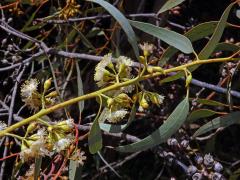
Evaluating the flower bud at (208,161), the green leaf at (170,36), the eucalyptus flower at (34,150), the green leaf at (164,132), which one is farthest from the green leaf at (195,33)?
the eucalyptus flower at (34,150)

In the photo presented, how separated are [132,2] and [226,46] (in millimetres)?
1041

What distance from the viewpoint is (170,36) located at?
1.55 m

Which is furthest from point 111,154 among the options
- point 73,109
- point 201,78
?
point 201,78

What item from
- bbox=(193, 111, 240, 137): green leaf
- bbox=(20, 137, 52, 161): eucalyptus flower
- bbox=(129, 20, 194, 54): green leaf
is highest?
bbox=(129, 20, 194, 54): green leaf

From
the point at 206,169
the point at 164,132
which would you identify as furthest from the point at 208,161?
the point at 164,132

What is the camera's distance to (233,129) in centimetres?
283

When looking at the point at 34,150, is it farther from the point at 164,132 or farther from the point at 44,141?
the point at 164,132

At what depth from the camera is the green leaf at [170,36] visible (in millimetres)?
1535

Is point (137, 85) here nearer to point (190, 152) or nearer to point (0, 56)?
point (190, 152)

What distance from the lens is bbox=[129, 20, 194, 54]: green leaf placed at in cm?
154

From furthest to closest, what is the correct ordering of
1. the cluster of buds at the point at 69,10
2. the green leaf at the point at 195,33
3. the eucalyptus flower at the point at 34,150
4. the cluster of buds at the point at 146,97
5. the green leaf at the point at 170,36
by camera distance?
the cluster of buds at the point at 69,10 → the green leaf at the point at 195,33 → the green leaf at the point at 170,36 → the cluster of buds at the point at 146,97 → the eucalyptus flower at the point at 34,150

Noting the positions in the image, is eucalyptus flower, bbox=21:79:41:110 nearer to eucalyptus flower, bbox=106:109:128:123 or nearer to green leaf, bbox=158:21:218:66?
eucalyptus flower, bbox=106:109:128:123

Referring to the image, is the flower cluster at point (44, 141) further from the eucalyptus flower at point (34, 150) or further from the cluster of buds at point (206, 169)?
the cluster of buds at point (206, 169)

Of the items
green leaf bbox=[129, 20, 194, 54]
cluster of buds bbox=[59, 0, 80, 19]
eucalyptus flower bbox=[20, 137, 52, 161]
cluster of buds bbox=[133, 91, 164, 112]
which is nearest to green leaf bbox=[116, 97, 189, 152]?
cluster of buds bbox=[133, 91, 164, 112]
